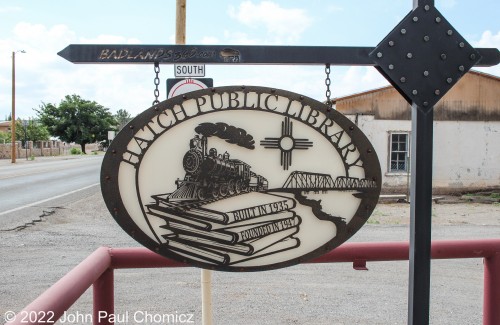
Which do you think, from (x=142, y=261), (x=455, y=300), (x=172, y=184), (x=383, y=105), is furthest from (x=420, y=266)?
(x=383, y=105)

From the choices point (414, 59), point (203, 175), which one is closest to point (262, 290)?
point (203, 175)

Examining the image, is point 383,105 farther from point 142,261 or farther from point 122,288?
point 142,261

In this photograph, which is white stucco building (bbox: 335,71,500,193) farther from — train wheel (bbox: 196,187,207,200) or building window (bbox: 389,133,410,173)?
train wheel (bbox: 196,187,207,200)

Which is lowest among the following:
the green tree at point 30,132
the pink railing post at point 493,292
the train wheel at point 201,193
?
the pink railing post at point 493,292

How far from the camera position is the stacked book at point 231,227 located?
2.13 metres

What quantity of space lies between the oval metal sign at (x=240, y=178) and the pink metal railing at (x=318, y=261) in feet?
0.67

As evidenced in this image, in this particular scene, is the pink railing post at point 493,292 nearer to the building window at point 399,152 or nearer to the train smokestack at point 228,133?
the train smokestack at point 228,133

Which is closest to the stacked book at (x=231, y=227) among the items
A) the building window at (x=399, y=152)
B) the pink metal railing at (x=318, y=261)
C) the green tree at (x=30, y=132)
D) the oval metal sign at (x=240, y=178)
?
the oval metal sign at (x=240, y=178)

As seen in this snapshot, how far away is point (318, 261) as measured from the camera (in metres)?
2.40

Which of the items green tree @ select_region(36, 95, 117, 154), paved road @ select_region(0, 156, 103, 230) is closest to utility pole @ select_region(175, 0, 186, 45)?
paved road @ select_region(0, 156, 103, 230)

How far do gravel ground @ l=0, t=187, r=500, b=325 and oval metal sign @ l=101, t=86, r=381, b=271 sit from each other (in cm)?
278

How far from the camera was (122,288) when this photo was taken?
5.89m

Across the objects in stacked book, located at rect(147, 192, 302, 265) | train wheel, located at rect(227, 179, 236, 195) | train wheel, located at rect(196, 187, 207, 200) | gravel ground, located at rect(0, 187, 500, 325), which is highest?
train wheel, located at rect(227, 179, 236, 195)

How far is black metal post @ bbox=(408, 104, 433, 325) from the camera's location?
2084mm
